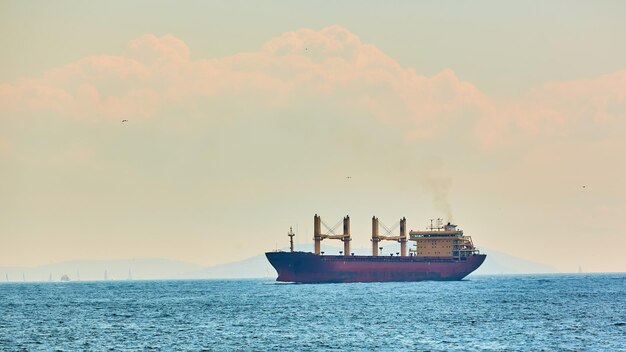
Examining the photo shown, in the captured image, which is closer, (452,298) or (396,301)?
(396,301)

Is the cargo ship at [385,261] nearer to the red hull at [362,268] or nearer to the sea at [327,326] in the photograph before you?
the red hull at [362,268]

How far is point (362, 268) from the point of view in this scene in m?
166

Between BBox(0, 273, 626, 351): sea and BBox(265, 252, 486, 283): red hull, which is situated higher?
BBox(265, 252, 486, 283): red hull

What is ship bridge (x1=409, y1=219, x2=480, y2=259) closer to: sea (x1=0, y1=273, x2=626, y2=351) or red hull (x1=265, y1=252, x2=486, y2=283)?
red hull (x1=265, y1=252, x2=486, y2=283)

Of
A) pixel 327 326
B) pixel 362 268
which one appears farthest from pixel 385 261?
pixel 327 326

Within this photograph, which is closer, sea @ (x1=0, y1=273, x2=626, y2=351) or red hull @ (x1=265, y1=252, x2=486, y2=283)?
sea @ (x1=0, y1=273, x2=626, y2=351)

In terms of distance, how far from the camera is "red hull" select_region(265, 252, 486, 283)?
15950cm

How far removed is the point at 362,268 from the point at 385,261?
6.41m

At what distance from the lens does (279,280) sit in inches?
6747

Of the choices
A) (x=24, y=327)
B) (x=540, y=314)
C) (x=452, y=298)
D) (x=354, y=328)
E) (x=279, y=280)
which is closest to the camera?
(x=354, y=328)

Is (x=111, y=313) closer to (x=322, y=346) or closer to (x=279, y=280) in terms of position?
(x=322, y=346)

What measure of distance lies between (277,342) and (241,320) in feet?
60.6

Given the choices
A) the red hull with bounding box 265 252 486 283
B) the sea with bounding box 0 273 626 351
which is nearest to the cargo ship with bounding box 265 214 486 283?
the red hull with bounding box 265 252 486 283

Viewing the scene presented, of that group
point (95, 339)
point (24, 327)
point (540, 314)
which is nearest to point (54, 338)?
point (95, 339)
